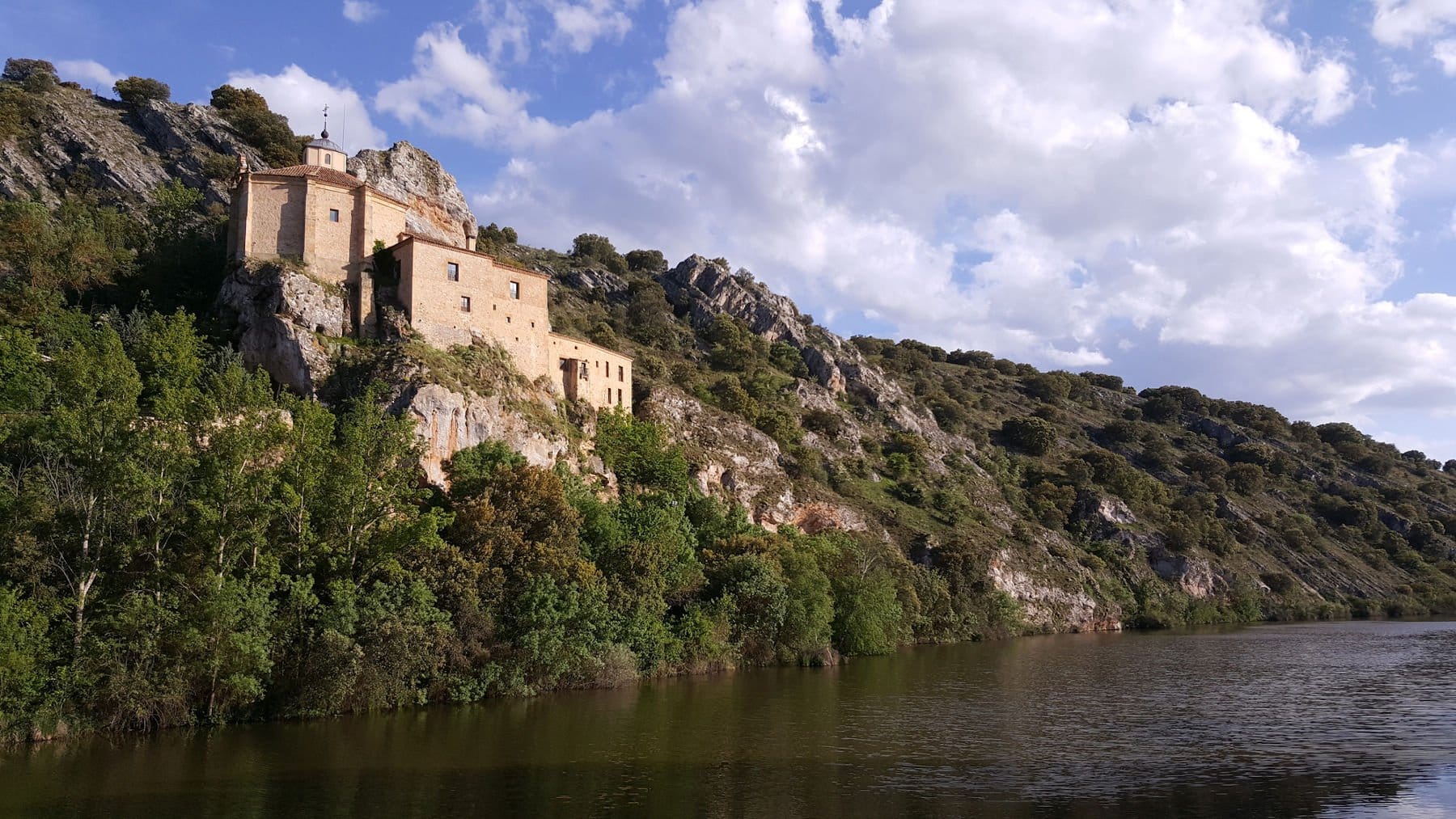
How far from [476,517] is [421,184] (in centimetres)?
6165

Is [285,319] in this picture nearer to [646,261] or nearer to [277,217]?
[277,217]

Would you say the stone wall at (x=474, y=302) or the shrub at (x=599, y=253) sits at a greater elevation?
the shrub at (x=599, y=253)

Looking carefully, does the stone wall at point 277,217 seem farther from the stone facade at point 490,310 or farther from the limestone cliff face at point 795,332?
the limestone cliff face at point 795,332

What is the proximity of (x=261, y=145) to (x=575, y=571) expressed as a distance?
256 feet

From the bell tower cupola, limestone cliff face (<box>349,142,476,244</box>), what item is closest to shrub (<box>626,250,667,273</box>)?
limestone cliff face (<box>349,142,476,244</box>)

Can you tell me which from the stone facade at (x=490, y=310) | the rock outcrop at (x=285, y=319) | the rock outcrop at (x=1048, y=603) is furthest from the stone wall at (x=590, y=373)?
the rock outcrop at (x=1048, y=603)

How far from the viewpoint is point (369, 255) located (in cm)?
6003

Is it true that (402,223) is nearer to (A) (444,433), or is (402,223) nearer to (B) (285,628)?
(A) (444,433)

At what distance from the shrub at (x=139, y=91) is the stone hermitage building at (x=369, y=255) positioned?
55.7 meters

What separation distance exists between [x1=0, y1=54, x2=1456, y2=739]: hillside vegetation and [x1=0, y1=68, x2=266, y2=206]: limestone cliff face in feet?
1.94

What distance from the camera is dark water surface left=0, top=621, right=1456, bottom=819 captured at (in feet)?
82.6

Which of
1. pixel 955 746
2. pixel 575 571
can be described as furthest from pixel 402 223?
pixel 955 746

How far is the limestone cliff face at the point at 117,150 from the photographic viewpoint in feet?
290

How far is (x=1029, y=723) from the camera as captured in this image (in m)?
38.6
